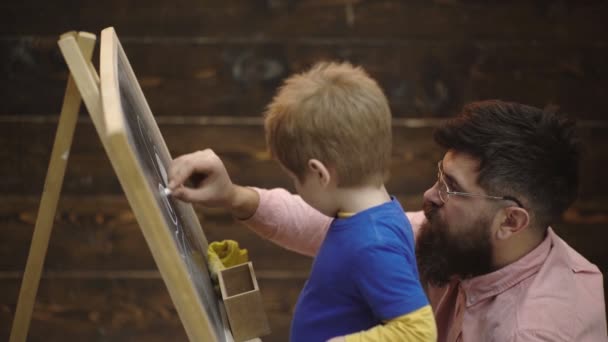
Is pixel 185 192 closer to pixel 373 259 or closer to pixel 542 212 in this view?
pixel 373 259

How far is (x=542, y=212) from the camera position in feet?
4.01

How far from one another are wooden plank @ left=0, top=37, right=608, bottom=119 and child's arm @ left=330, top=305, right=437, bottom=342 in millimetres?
1394

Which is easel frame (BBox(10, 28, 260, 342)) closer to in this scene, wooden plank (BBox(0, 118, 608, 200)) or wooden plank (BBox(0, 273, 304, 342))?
wooden plank (BBox(0, 118, 608, 200))

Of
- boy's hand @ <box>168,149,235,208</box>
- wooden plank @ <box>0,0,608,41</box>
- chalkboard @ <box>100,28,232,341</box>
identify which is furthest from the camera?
wooden plank @ <box>0,0,608,41</box>

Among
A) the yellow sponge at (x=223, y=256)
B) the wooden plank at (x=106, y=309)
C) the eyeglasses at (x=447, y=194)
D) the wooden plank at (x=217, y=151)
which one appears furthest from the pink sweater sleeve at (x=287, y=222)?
the wooden plank at (x=106, y=309)

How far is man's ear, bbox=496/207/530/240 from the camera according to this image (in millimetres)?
1203

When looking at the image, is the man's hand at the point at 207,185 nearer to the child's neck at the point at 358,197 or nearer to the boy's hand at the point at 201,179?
the boy's hand at the point at 201,179

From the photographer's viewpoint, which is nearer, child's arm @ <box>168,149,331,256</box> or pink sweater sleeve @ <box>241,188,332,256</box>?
child's arm @ <box>168,149,331,256</box>

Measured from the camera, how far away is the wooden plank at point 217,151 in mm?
2145

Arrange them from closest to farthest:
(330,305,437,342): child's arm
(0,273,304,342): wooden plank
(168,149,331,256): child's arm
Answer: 1. (330,305,437,342): child's arm
2. (168,149,331,256): child's arm
3. (0,273,304,342): wooden plank

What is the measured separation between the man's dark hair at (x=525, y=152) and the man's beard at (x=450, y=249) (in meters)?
0.08

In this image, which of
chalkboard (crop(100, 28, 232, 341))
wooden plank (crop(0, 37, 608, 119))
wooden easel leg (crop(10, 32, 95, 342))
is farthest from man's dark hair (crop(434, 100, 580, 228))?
wooden plank (crop(0, 37, 608, 119))

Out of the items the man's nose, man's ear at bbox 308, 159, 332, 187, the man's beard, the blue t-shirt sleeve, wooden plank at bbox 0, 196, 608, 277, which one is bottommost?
wooden plank at bbox 0, 196, 608, 277

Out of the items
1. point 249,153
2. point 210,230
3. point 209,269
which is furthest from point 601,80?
point 209,269
